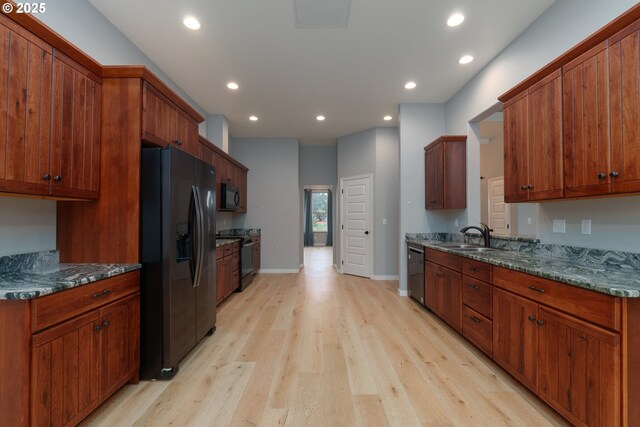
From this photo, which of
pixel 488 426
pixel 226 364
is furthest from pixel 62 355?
pixel 488 426

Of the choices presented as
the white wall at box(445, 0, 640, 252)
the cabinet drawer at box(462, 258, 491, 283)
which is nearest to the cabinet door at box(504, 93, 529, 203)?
the white wall at box(445, 0, 640, 252)

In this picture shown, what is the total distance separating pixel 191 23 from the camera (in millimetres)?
2600

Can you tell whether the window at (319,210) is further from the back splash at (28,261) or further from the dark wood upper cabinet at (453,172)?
the back splash at (28,261)

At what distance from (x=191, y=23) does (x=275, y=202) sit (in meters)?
4.03

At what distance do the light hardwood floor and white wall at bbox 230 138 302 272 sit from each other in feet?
9.34

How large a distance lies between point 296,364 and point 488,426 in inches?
55.3

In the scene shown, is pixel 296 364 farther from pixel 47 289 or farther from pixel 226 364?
pixel 47 289

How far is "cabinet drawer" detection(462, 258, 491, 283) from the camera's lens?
2324 mm

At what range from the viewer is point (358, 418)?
1688 millimetres

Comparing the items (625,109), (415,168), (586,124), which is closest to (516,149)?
(586,124)

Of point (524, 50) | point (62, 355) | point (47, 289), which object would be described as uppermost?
point (524, 50)

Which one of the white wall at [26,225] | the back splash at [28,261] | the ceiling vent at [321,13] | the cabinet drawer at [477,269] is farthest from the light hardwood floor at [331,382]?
the ceiling vent at [321,13]

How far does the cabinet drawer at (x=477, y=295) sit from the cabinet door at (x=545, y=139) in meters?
0.86

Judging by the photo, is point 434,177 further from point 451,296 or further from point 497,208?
point 497,208
